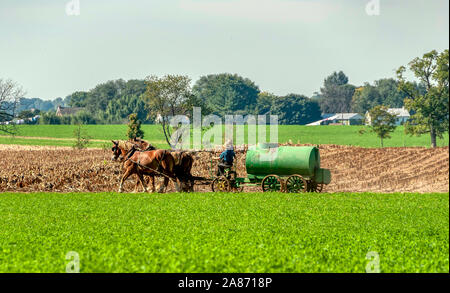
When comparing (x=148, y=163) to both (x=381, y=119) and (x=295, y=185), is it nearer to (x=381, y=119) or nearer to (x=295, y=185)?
(x=295, y=185)

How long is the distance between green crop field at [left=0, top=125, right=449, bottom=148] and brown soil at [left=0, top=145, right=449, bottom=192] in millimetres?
26184

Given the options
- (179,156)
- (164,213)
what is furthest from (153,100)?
(164,213)

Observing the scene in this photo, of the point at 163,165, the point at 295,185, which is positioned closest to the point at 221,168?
the point at 163,165

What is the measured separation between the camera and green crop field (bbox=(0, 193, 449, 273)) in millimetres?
10719

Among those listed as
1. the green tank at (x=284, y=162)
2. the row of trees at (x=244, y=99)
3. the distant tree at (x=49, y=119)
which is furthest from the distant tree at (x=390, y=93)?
the green tank at (x=284, y=162)

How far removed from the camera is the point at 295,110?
110 meters

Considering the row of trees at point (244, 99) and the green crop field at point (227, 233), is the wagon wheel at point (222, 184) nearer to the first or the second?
the green crop field at point (227, 233)

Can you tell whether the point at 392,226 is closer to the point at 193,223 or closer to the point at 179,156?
the point at 193,223

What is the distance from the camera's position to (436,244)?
12750 millimetres

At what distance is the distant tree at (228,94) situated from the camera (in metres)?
94.6

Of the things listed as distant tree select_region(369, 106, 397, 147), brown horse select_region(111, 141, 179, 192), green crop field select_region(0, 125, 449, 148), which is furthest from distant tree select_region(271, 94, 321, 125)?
brown horse select_region(111, 141, 179, 192)

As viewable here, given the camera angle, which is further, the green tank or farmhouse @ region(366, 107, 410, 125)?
farmhouse @ region(366, 107, 410, 125)

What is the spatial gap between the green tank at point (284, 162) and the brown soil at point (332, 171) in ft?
16.6

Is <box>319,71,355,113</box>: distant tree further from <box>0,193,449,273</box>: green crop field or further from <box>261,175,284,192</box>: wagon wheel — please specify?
<box>0,193,449,273</box>: green crop field
